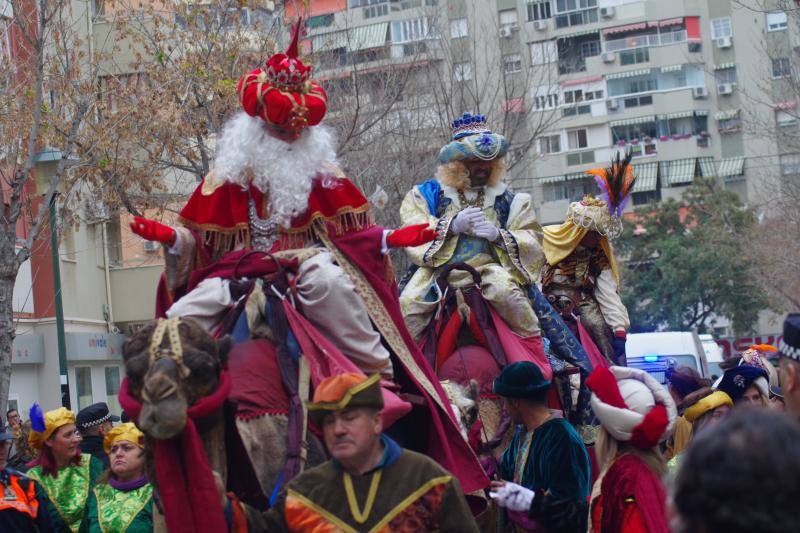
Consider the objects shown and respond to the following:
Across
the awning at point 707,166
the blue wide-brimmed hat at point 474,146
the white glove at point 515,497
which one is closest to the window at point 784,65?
the blue wide-brimmed hat at point 474,146

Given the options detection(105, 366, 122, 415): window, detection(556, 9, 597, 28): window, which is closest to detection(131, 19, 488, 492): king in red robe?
detection(105, 366, 122, 415): window

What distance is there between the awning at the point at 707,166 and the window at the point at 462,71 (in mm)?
31716

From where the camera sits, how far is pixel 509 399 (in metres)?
6.86

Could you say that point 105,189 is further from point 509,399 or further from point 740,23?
point 740,23

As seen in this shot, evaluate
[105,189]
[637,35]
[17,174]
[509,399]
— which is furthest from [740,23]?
[509,399]

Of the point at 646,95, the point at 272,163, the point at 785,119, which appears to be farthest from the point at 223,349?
the point at 646,95

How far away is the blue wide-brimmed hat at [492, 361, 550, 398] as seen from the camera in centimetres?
673

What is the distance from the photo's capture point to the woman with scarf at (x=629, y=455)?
5.18 metres

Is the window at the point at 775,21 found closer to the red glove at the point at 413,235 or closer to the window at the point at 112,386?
the window at the point at 112,386

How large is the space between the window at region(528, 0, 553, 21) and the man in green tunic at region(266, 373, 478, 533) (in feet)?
190

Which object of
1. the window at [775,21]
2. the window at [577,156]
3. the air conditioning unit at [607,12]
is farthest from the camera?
the window at [577,156]

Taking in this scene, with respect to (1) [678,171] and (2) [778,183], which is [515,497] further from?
(1) [678,171]

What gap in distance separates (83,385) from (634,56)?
129 feet

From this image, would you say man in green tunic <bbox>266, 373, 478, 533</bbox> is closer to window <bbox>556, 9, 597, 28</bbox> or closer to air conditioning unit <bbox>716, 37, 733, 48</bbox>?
air conditioning unit <bbox>716, 37, 733, 48</bbox>
